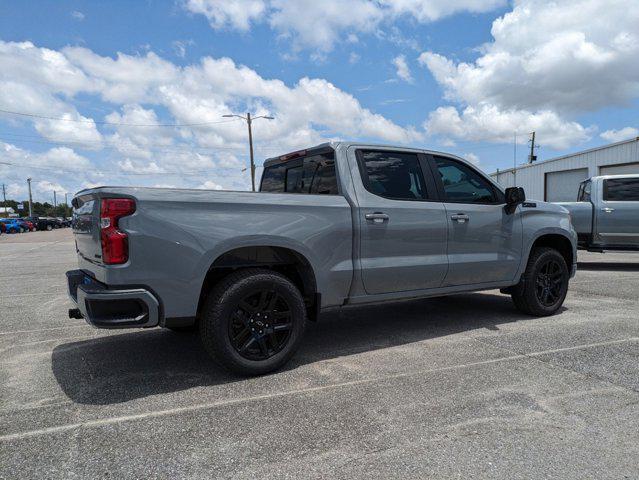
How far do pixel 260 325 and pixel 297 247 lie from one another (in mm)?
680

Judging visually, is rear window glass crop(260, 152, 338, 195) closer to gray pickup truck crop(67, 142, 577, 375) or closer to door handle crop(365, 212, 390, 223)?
gray pickup truck crop(67, 142, 577, 375)

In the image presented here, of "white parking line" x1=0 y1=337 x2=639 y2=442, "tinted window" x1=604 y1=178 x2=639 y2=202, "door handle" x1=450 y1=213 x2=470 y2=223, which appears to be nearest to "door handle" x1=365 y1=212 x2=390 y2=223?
"door handle" x1=450 y1=213 x2=470 y2=223

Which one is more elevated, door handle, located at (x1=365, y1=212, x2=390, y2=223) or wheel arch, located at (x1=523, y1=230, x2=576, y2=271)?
door handle, located at (x1=365, y1=212, x2=390, y2=223)

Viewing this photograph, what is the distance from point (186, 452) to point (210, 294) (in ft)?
4.09

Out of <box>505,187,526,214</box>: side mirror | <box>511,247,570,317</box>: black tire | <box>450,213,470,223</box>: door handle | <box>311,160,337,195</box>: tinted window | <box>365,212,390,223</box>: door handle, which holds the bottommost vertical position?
<box>511,247,570,317</box>: black tire

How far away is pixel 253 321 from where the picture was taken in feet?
12.4

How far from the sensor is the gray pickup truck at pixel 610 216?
1060 cm

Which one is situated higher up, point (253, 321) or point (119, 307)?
point (119, 307)

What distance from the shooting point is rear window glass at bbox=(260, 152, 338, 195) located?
4.48 metres

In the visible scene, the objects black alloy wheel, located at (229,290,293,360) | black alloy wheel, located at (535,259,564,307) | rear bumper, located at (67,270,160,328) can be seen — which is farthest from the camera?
black alloy wheel, located at (535,259,564,307)

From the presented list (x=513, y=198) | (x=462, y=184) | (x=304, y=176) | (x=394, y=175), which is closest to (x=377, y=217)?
(x=394, y=175)

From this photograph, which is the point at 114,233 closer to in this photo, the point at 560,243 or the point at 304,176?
the point at 304,176

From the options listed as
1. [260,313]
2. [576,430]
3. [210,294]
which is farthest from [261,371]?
[576,430]

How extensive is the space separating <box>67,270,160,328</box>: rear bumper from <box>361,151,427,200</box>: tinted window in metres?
2.13
